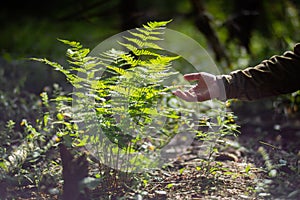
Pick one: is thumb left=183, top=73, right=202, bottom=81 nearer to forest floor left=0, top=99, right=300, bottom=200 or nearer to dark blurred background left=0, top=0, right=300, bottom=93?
forest floor left=0, top=99, right=300, bottom=200

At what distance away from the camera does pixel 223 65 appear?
4953 mm

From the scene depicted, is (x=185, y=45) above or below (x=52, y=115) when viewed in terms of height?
above

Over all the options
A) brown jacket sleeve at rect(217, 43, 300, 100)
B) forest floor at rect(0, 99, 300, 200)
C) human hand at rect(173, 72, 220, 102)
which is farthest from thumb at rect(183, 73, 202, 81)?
forest floor at rect(0, 99, 300, 200)

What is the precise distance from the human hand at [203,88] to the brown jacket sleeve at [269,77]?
114 mm

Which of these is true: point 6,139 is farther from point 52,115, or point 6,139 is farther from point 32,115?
point 32,115

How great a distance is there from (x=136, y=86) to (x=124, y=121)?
185mm

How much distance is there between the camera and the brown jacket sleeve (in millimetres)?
2730

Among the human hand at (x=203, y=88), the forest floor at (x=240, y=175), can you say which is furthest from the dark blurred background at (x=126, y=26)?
the human hand at (x=203, y=88)

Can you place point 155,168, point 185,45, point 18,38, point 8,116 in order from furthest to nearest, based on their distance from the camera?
point 185,45, point 18,38, point 8,116, point 155,168

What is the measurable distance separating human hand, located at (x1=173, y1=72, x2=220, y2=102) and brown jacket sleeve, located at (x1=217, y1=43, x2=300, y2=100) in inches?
4.5

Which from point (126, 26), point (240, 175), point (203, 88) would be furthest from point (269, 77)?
point (126, 26)

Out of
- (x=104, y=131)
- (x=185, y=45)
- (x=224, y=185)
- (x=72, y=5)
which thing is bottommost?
(x=224, y=185)

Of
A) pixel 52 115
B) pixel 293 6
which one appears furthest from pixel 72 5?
pixel 52 115

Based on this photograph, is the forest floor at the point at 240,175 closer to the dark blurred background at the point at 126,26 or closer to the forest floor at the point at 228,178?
the forest floor at the point at 228,178
